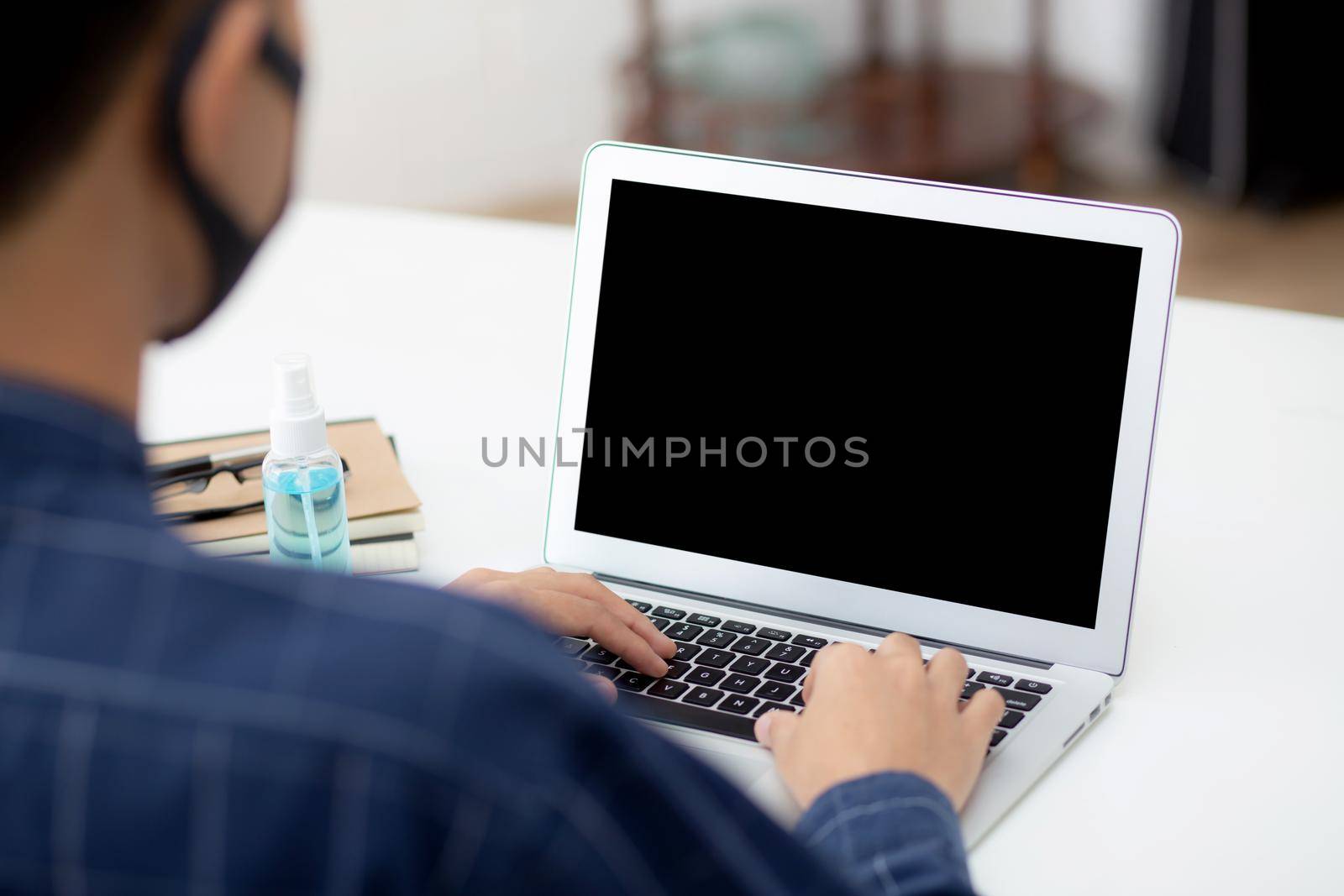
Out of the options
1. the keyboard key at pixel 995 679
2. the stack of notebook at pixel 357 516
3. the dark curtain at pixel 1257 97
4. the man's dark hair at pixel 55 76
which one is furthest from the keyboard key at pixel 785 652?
the dark curtain at pixel 1257 97

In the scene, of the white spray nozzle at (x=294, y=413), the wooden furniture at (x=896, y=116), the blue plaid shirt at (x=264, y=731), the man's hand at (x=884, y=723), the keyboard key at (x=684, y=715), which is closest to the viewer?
the blue plaid shirt at (x=264, y=731)

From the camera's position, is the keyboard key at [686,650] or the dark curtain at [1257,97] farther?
the dark curtain at [1257,97]

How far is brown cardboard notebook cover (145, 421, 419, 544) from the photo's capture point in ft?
3.25

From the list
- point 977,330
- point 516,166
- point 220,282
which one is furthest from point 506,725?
point 516,166

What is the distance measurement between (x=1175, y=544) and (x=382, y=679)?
0.74 meters

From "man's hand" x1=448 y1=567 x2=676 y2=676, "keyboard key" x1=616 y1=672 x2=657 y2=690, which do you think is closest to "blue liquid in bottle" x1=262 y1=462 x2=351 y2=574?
"man's hand" x1=448 y1=567 x2=676 y2=676

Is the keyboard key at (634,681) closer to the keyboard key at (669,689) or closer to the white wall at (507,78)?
the keyboard key at (669,689)

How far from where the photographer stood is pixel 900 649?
759 mm

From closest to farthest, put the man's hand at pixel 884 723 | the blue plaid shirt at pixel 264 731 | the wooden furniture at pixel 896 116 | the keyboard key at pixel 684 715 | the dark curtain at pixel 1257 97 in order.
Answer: the blue plaid shirt at pixel 264 731 → the man's hand at pixel 884 723 → the keyboard key at pixel 684 715 → the dark curtain at pixel 1257 97 → the wooden furniture at pixel 896 116

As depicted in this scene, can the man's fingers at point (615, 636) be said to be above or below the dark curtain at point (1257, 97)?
below

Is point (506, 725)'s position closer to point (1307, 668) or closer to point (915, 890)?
point (915, 890)

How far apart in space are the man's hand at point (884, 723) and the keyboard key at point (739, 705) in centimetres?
3

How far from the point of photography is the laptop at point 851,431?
82cm

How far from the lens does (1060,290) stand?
2.74 ft
